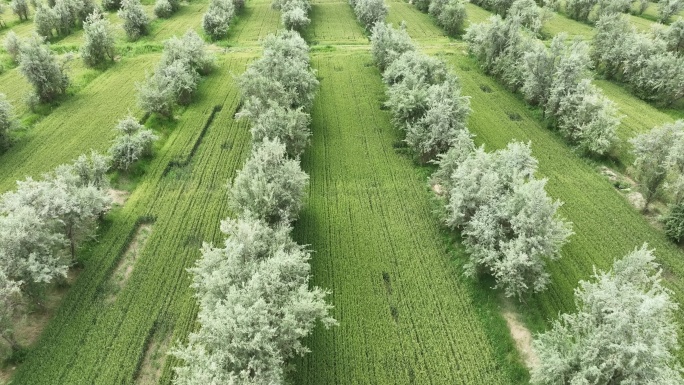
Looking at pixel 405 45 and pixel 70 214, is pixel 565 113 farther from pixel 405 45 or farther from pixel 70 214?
pixel 70 214

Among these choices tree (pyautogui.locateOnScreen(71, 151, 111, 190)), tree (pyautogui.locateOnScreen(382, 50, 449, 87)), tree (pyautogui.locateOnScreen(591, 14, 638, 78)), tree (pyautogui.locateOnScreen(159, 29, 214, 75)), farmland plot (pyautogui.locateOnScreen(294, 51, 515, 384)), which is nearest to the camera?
farmland plot (pyautogui.locateOnScreen(294, 51, 515, 384))

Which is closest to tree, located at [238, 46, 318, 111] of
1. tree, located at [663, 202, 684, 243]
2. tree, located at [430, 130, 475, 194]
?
tree, located at [430, 130, 475, 194]

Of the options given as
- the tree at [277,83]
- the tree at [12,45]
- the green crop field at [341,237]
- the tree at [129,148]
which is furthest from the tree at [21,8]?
the tree at [277,83]

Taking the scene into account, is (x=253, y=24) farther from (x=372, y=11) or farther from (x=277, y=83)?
(x=277, y=83)

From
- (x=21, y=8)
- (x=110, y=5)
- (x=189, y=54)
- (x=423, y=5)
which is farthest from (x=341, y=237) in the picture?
(x=21, y=8)

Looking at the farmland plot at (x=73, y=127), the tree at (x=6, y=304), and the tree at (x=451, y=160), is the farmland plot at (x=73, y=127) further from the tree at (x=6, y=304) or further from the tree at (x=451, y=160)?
the tree at (x=451, y=160)

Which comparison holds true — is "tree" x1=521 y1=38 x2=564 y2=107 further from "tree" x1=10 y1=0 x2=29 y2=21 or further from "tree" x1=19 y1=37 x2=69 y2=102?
"tree" x1=10 y1=0 x2=29 y2=21
